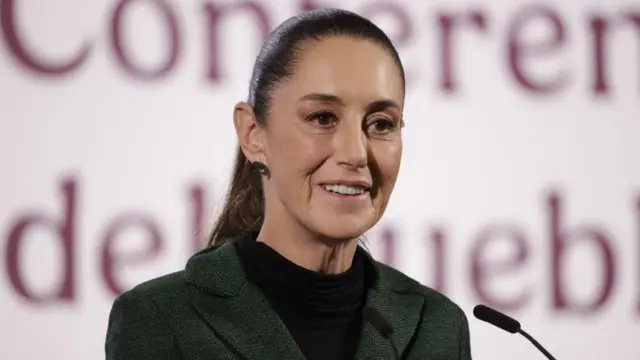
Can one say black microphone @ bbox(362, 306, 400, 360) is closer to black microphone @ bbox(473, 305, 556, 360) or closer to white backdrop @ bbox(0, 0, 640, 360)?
black microphone @ bbox(473, 305, 556, 360)

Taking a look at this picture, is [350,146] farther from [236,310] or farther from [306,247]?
[236,310]

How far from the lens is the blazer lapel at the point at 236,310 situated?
4.79ft

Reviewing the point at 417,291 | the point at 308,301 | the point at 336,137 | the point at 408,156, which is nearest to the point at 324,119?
the point at 336,137

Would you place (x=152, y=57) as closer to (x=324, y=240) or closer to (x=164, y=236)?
(x=164, y=236)

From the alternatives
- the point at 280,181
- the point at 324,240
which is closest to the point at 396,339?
the point at 324,240

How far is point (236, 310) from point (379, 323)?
0.20 meters

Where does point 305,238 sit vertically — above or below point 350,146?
below

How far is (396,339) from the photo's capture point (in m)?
1.55

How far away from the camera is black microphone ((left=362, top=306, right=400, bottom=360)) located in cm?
142

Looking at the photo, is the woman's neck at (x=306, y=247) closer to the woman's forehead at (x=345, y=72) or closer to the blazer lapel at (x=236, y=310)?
the blazer lapel at (x=236, y=310)

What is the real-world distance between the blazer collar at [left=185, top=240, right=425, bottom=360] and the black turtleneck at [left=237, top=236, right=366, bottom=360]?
0.9 inches

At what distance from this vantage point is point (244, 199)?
5.48 feet

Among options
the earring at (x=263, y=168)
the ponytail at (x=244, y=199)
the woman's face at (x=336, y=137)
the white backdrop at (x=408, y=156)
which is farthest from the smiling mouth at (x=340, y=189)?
the white backdrop at (x=408, y=156)

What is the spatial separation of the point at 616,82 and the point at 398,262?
30.9 inches
